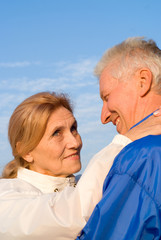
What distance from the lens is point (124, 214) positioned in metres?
2.38

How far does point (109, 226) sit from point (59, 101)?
2.35 meters

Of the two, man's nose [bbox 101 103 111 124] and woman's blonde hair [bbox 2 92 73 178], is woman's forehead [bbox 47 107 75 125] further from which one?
man's nose [bbox 101 103 111 124]

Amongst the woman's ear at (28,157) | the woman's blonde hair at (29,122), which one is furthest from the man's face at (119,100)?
the woman's ear at (28,157)

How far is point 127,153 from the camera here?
2482 millimetres

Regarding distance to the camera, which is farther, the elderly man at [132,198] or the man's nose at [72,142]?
the man's nose at [72,142]

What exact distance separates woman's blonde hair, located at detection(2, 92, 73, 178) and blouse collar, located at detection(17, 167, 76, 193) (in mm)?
246

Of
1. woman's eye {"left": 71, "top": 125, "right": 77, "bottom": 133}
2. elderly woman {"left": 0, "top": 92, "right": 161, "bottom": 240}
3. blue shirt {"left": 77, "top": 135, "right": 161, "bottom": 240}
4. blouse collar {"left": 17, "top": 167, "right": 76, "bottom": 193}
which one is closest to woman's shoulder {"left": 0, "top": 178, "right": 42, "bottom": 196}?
elderly woman {"left": 0, "top": 92, "right": 161, "bottom": 240}

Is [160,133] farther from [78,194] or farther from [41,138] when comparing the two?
[41,138]

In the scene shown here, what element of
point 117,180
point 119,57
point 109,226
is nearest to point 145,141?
point 117,180

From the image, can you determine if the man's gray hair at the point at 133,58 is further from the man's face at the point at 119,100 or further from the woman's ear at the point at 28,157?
the woman's ear at the point at 28,157

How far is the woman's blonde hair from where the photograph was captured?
430 cm

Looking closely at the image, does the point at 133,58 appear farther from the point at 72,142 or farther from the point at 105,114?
the point at 72,142

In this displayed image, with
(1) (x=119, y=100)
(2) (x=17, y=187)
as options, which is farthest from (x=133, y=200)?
(2) (x=17, y=187)

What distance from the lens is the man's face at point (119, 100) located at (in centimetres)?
333
